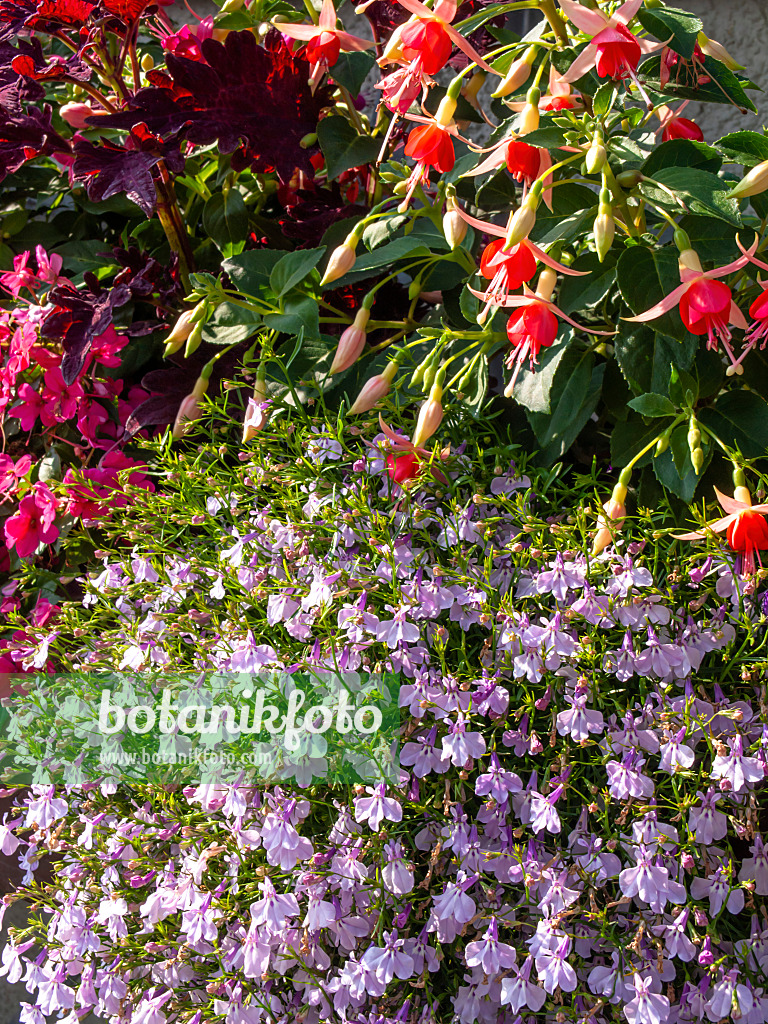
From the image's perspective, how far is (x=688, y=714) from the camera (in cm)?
55

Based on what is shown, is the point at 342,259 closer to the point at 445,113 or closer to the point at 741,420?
the point at 445,113

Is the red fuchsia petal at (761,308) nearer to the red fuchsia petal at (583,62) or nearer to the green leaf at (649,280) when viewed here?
the green leaf at (649,280)

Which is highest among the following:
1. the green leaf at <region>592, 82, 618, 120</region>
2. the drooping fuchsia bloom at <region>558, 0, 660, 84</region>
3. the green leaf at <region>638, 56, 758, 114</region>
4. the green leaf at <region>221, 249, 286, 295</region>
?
the drooping fuchsia bloom at <region>558, 0, 660, 84</region>

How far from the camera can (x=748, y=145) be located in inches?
26.0

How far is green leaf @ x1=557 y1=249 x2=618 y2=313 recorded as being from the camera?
672 millimetres

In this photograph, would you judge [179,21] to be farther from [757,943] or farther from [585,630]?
[757,943]

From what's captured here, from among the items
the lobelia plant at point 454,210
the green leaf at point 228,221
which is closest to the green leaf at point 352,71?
the lobelia plant at point 454,210

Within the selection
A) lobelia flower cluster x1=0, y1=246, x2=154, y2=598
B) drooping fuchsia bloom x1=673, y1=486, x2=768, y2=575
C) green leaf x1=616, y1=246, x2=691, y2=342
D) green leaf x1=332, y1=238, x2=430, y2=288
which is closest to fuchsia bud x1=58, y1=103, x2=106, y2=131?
lobelia flower cluster x1=0, y1=246, x2=154, y2=598

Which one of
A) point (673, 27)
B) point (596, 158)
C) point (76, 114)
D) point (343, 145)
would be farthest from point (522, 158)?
point (76, 114)

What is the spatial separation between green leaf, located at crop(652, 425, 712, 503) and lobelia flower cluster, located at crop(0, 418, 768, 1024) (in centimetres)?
4

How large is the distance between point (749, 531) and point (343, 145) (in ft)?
1.85

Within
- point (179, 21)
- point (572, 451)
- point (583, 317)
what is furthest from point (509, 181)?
point (179, 21)

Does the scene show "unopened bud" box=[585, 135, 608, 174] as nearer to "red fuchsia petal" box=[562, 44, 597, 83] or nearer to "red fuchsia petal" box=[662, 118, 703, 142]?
"red fuchsia petal" box=[562, 44, 597, 83]

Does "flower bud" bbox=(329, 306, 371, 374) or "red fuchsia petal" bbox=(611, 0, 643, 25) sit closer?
"red fuchsia petal" bbox=(611, 0, 643, 25)
